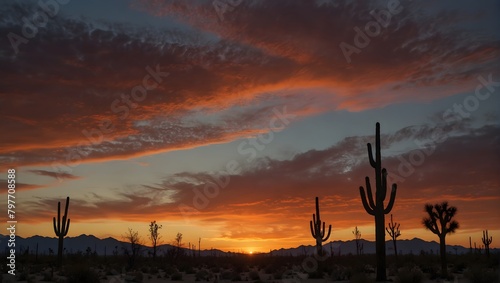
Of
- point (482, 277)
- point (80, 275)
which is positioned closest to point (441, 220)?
point (482, 277)

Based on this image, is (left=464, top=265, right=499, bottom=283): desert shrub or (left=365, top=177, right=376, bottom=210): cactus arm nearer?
(left=464, top=265, right=499, bottom=283): desert shrub

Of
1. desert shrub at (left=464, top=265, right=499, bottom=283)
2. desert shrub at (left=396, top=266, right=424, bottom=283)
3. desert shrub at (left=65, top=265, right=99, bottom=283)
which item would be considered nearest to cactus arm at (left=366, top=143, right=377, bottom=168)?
desert shrub at (left=396, top=266, right=424, bottom=283)

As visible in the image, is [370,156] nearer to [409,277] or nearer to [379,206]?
[379,206]

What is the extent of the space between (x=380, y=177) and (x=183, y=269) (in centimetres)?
2348

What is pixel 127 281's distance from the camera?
28.8m

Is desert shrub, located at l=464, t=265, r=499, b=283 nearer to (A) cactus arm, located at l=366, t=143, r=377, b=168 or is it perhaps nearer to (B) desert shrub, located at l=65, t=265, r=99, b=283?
(A) cactus arm, located at l=366, t=143, r=377, b=168

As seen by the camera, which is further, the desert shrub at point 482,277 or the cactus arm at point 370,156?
the cactus arm at point 370,156

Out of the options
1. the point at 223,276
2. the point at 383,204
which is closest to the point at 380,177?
the point at 383,204

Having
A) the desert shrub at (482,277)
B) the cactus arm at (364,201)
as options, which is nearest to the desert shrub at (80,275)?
the cactus arm at (364,201)

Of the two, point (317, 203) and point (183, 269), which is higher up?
point (317, 203)

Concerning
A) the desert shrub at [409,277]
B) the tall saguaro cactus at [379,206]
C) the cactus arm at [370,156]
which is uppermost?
the cactus arm at [370,156]

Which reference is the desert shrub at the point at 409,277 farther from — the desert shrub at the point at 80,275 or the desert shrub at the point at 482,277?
the desert shrub at the point at 80,275

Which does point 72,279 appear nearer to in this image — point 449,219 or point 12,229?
point 12,229

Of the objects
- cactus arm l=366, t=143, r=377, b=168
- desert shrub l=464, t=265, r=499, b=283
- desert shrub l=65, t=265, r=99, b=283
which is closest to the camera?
desert shrub l=464, t=265, r=499, b=283
